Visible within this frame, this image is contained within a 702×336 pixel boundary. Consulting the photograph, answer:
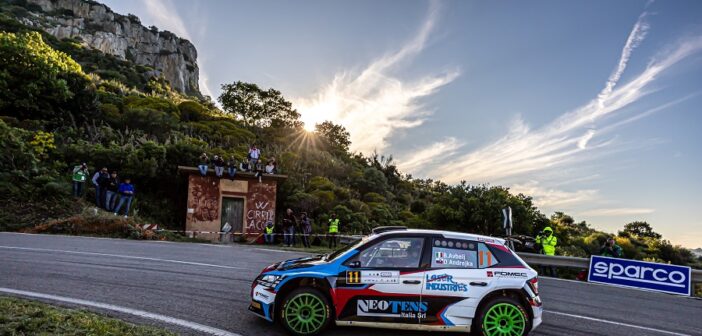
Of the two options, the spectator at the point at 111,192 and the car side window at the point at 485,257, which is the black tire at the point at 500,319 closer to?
the car side window at the point at 485,257

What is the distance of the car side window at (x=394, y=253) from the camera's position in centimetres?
566

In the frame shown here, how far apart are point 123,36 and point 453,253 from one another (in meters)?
116

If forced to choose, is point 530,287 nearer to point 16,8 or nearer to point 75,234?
point 75,234

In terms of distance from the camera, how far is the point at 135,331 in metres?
4.75

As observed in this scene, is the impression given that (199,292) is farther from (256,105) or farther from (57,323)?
(256,105)

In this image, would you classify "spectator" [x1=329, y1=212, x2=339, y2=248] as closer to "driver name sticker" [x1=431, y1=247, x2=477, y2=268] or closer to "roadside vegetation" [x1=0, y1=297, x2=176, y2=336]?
"driver name sticker" [x1=431, y1=247, x2=477, y2=268]

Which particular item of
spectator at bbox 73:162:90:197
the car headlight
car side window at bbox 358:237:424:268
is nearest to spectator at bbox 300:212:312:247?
spectator at bbox 73:162:90:197

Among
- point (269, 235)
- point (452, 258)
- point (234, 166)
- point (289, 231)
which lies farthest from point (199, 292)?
point (234, 166)

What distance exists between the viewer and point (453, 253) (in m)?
5.76

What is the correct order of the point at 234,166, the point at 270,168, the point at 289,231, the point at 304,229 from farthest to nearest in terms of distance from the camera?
the point at 270,168 → the point at 234,166 → the point at 304,229 → the point at 289,231

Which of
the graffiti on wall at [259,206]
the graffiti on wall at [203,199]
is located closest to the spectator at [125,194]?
the graffiti on wall at [203,199]

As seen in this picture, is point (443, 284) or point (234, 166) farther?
point (234, 166)

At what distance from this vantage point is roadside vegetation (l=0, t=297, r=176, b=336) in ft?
14.5

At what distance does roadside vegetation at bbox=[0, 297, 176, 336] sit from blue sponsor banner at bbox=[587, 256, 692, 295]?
43.2 feet
